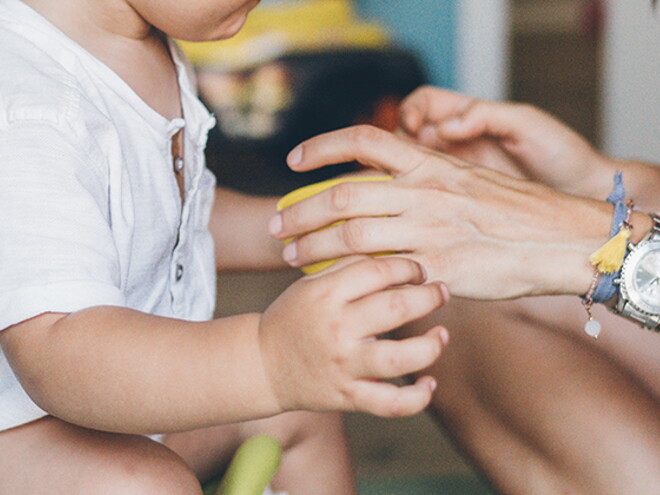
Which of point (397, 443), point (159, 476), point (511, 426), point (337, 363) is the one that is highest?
point (337, 363)

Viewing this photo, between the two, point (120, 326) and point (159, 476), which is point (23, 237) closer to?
point (120, 326)

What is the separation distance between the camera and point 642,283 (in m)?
0.75

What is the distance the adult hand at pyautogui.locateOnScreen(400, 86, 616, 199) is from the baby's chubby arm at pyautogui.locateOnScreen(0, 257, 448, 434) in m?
0.40

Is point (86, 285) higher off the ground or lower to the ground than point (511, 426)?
higher

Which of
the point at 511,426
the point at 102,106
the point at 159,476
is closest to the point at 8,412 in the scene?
the point at 159,476

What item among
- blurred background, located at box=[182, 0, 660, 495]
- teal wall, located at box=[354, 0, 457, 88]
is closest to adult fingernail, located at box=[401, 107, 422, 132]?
blurred background, located at box=[182, 0, 660, 495]

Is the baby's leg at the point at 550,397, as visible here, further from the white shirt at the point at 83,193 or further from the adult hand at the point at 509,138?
the white shirt at the point at 83,193

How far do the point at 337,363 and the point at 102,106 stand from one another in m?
0.32

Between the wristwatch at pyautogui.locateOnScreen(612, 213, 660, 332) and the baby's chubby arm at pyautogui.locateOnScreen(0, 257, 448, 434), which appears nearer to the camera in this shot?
the baby's chubby arm at pyautogui.locateOnScreen(0, 257, 448, 434)

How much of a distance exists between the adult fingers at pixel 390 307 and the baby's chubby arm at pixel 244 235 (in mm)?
448

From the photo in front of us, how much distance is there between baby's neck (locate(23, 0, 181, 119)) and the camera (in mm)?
714

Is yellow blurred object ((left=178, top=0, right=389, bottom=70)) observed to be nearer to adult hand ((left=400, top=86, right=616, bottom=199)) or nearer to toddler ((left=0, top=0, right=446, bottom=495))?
adult hand ((left=400, top=86, right=616, bottom=199))

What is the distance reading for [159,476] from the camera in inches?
24.1

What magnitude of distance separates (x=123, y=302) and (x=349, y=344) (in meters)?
0.18
